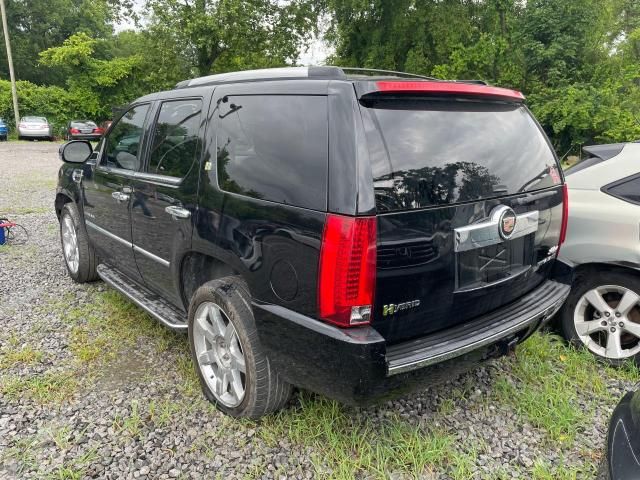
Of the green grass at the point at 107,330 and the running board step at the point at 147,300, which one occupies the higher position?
the running board step at the point at 147,300

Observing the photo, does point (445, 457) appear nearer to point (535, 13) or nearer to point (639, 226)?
point (639, 226)

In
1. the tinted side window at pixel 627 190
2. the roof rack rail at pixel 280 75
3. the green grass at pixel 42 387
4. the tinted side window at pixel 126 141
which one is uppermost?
the roof rack rail at pixel 280 75

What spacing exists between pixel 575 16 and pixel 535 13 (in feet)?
4.74

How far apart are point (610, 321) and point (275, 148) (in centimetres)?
263

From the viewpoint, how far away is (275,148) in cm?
231

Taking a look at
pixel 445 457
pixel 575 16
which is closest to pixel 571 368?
pixel 445 457

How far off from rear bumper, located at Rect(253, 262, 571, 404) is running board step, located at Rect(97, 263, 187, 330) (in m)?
1.02

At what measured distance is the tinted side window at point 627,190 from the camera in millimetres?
3295

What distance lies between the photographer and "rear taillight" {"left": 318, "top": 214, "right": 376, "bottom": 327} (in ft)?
6.32

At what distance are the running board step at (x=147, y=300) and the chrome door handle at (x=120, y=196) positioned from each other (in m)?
0.66

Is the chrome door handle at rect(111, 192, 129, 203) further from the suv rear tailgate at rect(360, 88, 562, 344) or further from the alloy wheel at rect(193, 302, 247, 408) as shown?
the suv rear tailgate at rect(360, 88, 562, 344)

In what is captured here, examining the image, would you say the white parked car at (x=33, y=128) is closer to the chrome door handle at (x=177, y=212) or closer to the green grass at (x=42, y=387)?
the green grass at (x=42, y=387)

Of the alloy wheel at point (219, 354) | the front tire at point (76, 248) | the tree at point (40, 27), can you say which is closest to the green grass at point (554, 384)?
the alloy wheel at point (219, 354)

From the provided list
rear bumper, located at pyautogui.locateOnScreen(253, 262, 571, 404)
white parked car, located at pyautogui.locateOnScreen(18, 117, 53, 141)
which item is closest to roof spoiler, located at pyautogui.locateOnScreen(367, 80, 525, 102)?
rear bumper, located at pyautogui.locateOnScreen(253, 262, 571, 404)
